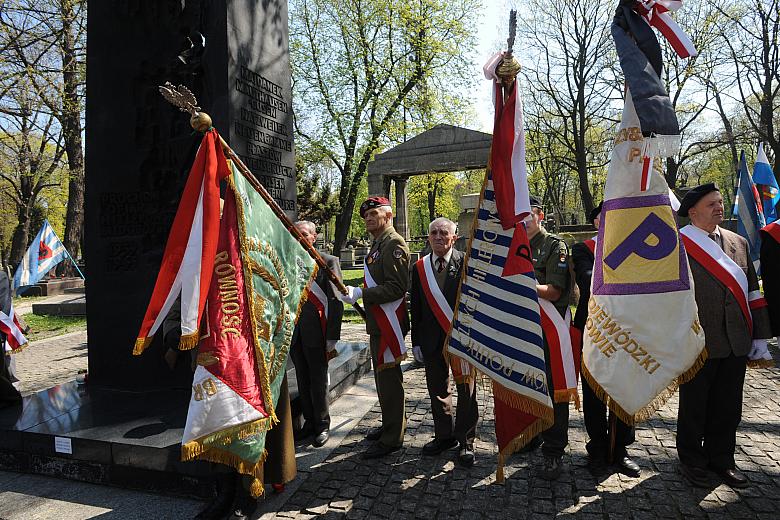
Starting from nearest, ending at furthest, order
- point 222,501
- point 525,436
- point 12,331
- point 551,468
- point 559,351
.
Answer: point 222,501, point 525,436, point 551,468, point 559,351, point 12,331

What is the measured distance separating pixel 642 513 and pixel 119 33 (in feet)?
21.5

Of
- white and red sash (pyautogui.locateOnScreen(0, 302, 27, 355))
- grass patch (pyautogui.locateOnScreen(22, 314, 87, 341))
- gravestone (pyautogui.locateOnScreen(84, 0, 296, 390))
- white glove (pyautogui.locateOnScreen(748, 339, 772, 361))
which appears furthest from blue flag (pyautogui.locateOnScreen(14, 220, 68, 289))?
white glove (pyautogui.locateOnScreen(748, 339, 772, 361))

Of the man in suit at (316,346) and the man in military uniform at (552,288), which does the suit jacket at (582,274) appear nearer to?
the man in military uniform at (552,288)

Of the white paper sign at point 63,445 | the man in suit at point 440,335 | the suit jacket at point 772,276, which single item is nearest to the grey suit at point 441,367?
the man in suit at point 440,335

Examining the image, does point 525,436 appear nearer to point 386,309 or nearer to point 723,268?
point 386,309

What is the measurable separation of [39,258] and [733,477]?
13.6 meters

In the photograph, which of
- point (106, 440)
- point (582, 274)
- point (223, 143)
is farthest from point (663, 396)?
point (106, 440)

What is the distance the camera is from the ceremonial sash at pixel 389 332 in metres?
4.24

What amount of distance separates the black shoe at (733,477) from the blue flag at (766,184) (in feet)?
21.1

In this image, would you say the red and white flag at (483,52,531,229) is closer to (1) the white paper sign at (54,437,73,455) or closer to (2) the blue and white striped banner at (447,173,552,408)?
(2) the blue and white striped banner at (447,173,552,408)

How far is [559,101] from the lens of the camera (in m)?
28.0

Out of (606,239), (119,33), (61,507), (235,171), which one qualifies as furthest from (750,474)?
(119,33)

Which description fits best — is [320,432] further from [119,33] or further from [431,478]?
[119,33]

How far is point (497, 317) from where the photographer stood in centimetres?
347
